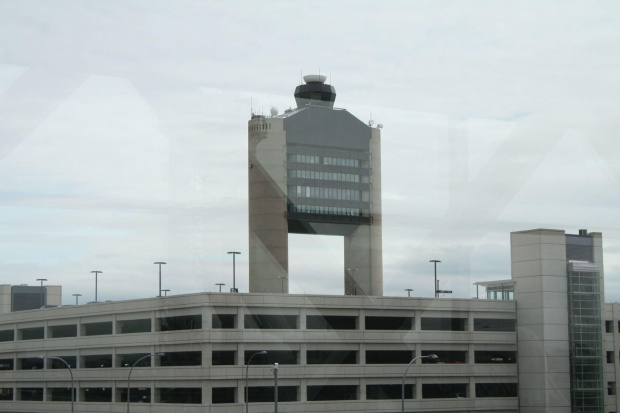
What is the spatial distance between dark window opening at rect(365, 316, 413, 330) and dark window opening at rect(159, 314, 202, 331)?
4.27 m

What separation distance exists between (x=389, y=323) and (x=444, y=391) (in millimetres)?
2247

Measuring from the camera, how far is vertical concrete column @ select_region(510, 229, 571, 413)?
2270 centimetres

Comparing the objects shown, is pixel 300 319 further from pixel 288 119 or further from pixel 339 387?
pixel 288 119

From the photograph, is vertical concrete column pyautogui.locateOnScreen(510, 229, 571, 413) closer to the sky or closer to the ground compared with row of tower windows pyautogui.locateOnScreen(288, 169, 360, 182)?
closer to the ground

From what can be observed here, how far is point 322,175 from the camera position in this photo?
37438 mm

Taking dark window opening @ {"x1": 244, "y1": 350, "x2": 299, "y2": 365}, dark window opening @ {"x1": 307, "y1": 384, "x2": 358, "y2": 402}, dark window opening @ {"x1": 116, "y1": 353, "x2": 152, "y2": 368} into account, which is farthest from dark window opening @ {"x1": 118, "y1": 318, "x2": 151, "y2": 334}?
dark window opening @ {"x1": 307, "y1": 384, "x2": 358, "y2": 402}

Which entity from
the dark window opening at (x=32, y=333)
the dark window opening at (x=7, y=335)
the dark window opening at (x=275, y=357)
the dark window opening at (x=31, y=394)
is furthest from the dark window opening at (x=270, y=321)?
the dark window opening at (x=7, y=335)

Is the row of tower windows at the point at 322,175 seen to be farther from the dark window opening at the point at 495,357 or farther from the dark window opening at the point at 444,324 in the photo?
the dark window opening at the point at 495,357

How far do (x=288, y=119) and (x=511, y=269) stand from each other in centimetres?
1631

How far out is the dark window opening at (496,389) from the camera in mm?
23106

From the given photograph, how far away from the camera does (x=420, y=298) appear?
2288 cm

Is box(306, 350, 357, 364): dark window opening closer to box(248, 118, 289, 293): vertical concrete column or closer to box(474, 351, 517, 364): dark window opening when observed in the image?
box(474, 351, 517, 364): dark window opening

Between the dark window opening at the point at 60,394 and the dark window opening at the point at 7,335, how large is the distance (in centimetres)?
277

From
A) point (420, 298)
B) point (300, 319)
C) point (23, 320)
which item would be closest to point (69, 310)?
point (23, 320)
